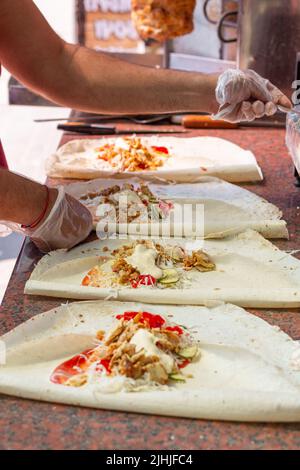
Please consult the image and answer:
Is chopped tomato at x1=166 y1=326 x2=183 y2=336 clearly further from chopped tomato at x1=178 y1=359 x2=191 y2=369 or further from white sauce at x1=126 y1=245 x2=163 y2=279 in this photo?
white sauce at x1=126 y1=245 x2=163 y2=279

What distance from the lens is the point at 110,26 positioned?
19.5 ft

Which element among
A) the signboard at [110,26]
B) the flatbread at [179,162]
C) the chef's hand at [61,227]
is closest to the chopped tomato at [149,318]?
the chef's hand at [61,227]

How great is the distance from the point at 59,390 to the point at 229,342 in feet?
1.25

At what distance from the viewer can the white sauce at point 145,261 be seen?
177cm

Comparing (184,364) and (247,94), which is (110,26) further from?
(184,364)

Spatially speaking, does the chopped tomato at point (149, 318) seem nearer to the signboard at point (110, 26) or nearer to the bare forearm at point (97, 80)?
the bare forearm at point (97, 80)

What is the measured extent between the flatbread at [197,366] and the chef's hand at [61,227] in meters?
0.37

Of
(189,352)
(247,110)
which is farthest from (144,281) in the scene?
(247,110)

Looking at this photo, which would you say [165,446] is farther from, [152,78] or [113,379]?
[152,78]

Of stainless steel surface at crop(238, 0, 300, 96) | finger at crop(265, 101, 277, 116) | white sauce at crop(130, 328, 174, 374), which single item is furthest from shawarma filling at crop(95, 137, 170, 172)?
white sauce at crop(130, 328, 174, 374)

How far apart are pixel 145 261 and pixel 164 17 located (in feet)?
6.32

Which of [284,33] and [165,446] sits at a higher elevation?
[284,33]

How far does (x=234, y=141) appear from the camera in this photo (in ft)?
9.85

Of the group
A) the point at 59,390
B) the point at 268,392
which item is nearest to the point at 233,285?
the point at 268,392
